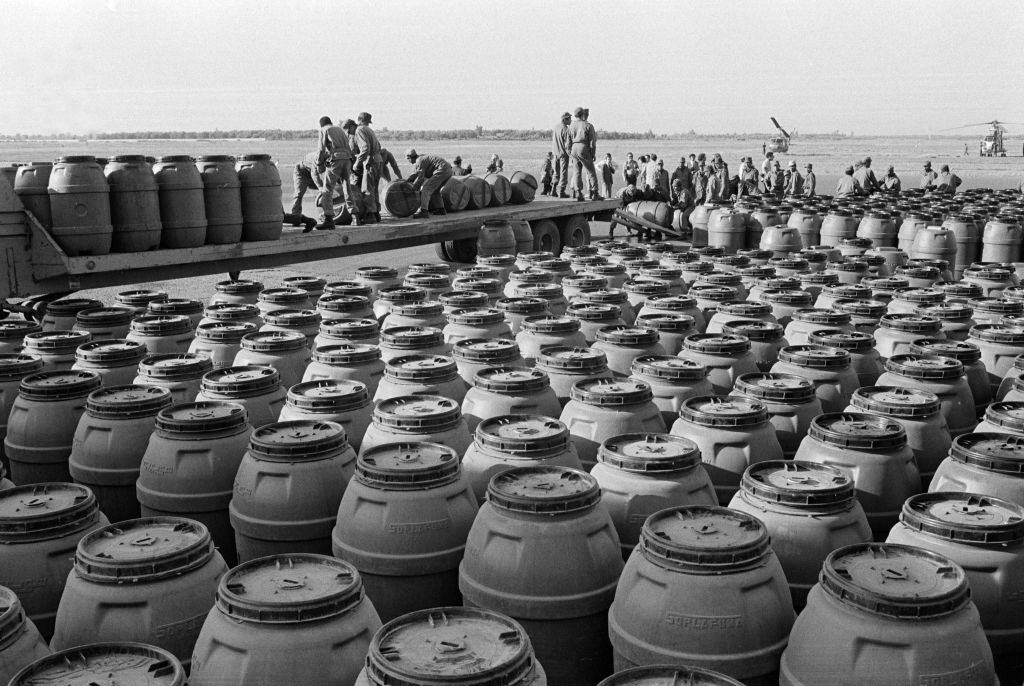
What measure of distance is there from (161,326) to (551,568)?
21.6 ft

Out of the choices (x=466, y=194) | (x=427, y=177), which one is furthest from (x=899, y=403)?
(x=466, y=194)

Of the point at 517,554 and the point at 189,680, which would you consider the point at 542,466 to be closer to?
the point at 517,554

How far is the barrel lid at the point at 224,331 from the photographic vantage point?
A: 9.92 metres

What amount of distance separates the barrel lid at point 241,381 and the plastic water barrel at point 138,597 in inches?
117

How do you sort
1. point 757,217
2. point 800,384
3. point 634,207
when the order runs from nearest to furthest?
point 800,384 → point 757,217 → point 634,207

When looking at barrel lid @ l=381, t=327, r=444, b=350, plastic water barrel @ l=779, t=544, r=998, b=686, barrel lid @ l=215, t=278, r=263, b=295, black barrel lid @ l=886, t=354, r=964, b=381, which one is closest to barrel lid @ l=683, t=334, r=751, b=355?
black barrel lid @ l=886, t=354, r=964, b=381

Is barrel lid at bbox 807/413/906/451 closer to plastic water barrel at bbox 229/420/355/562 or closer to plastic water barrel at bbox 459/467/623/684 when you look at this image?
plastic water barrel at bbox 459/467/623/684

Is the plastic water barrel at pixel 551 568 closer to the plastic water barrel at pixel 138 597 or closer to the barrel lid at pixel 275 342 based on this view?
the plastic water barrel at pixel 138 597

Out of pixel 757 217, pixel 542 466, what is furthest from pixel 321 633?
pixel 757 217

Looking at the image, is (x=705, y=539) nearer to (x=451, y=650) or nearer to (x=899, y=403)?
(x=451, y=650)

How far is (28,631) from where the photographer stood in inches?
176

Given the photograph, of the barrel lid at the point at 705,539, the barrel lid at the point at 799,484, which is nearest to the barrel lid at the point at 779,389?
the barrel lid at the point at 799,484

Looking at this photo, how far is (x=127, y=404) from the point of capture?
7508mm

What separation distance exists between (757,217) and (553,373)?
1426 cm
